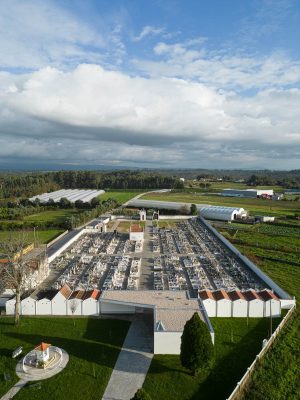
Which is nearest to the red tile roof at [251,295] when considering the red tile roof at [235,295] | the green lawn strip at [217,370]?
the red tile roof at [235,295]

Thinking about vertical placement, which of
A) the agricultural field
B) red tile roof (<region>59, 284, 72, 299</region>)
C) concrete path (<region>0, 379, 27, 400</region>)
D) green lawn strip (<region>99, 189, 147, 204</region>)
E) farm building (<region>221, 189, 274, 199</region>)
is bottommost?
concrete path (<region>0, 379, 27, 400</region>)

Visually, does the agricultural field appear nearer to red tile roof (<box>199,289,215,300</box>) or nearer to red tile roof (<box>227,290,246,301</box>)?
red tile roof (<box>227,290,246,301</box>)

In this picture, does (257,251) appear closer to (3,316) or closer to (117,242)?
(117,242)

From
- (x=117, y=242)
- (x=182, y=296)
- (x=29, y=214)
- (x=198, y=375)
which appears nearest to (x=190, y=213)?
(x=117, y=242)

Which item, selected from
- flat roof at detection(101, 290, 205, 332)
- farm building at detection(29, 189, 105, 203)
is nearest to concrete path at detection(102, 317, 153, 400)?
flat roof at detection(101, 290, 205, 332)

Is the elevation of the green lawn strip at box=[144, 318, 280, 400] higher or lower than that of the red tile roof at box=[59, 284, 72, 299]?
lower

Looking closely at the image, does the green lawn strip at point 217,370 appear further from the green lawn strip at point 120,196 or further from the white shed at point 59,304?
the green lawn strip at point 120,196
